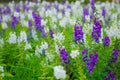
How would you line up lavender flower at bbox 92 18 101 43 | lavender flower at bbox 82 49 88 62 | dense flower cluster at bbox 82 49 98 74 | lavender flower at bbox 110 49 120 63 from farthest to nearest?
lavender flower at bbox 92 18 101 43, lavender flower at bbox 82 49 88 62, lavender flower at bbox 110 49 120 63, dense flower cluster at bbox 82 49 98 74

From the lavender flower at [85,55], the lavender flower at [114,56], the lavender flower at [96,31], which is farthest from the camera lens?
the lavender flower at [96,31]

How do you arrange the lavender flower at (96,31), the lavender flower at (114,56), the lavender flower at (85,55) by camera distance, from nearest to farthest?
1. the lavender flower at (114,56)
2. the lavender flower at (85,55)
3. the lavender flower at (96,31)

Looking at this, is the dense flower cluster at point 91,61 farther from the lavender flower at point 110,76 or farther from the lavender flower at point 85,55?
the lavender flower at point 110,76

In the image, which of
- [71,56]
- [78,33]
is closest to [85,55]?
[78,33]

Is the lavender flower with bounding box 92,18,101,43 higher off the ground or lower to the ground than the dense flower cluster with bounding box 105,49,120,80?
higher

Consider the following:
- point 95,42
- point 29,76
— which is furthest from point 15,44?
point 95,42

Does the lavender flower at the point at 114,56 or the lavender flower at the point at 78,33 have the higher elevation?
the lavender flower at the point at 78,33

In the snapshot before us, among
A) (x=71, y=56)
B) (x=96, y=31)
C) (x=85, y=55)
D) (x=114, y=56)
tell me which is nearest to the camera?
(x=71, y=56)

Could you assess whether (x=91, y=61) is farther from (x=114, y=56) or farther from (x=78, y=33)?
(x=78, y=33)

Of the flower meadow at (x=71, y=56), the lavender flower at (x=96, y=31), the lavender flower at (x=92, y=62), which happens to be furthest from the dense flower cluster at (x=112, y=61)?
the lavender flower at (x=96, y=31)

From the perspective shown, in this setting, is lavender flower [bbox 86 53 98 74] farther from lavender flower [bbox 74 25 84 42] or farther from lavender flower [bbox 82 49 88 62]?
lavender flower [bbox 74 25 84 42]

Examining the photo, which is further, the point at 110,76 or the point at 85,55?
the point at 85,55

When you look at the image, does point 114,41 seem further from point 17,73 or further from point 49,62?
point 17,73

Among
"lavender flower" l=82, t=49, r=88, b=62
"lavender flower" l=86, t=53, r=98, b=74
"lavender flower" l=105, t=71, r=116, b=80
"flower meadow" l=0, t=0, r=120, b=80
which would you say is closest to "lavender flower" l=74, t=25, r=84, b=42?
"flower meadow" l=0, t=0, r=120, b=80
